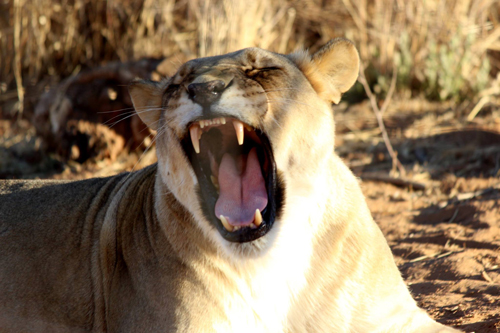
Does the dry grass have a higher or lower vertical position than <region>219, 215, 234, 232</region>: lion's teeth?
lower

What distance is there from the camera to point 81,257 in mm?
3049

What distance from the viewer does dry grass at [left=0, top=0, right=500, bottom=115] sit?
7.12 m

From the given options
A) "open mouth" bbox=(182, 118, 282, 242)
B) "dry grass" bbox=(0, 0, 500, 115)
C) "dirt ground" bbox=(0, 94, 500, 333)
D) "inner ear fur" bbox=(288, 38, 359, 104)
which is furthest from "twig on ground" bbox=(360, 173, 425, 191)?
"open mouth" bbox=(182, 118, 282, 242)

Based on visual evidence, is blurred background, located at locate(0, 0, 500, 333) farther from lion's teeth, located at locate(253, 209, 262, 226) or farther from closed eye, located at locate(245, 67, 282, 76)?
closed eye, located at locate(245, 67, 282, 76)

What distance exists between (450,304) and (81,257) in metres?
1.81

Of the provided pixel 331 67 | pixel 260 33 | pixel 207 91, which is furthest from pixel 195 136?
pixel 260 33

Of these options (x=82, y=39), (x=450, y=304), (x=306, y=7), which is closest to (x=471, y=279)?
(x=450, y=304)

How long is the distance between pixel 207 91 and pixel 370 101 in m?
5.61

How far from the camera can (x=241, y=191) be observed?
2.68 m

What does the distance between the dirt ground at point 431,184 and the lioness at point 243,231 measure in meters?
0.43

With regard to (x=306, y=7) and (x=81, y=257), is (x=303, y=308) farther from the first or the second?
(x=306, y=7)

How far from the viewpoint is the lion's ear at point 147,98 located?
296 centimetres

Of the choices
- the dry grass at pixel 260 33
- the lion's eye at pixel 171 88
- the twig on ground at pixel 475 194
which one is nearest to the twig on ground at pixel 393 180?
the twig on ground at pixel 475 194

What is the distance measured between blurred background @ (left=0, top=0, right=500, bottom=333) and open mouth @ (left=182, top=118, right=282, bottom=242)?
3.64 feet
